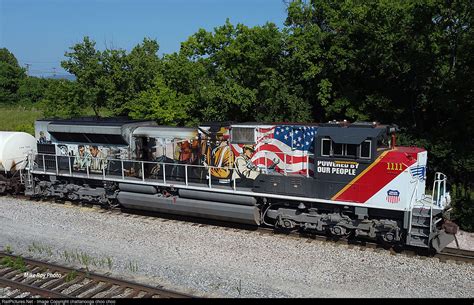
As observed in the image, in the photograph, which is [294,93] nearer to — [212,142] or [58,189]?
[212,142]

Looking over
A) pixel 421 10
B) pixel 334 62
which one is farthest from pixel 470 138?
pixel 334 62

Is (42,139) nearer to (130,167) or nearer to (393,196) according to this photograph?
(130,167)

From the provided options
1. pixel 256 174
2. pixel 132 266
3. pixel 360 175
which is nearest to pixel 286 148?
pixel 256 174

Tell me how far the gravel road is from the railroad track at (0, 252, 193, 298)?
606mm

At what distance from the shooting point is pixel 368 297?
8383 mm

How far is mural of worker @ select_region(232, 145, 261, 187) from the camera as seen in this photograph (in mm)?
12992

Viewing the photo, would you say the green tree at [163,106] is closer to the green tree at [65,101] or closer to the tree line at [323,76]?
the tree line at [323,76]

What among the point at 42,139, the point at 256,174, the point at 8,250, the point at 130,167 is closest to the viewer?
the point at 8,250

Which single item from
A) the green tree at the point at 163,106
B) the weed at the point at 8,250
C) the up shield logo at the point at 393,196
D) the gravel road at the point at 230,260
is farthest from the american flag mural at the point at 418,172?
the green tree at the point at 163,106

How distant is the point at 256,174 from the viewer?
42.4 ft

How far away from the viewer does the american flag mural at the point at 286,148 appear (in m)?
12.0

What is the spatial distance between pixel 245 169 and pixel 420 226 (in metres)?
5.26

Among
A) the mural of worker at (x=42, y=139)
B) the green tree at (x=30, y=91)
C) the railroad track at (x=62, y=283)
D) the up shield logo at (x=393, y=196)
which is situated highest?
the green tree at (x=30, y=91)

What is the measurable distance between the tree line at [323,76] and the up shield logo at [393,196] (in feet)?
14.4
